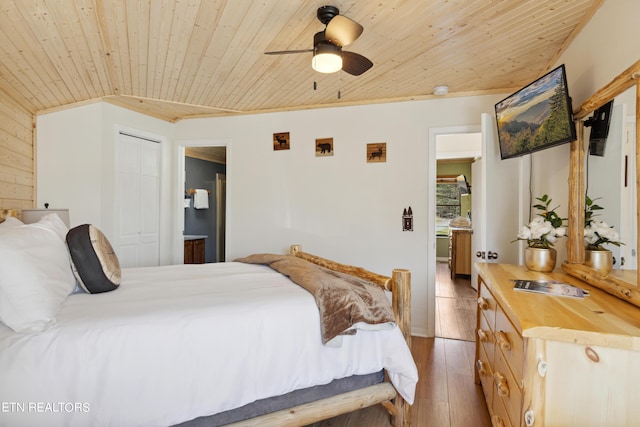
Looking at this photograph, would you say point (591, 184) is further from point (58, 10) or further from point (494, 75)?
point (58, 10)

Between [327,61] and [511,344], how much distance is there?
6.02 feet

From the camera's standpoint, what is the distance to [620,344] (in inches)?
40.7

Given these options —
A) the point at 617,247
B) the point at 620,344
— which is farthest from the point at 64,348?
the point at 617,247

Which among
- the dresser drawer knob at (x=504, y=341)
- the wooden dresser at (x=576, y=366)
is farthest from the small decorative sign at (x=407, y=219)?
the wooden dresser at (x=576, y=366)

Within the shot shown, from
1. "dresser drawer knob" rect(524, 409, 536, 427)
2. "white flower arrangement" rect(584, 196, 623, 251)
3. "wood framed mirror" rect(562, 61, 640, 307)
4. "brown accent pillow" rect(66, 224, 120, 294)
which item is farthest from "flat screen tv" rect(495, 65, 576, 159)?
"brown accent pillow" rect(66, 224, 120, 294)

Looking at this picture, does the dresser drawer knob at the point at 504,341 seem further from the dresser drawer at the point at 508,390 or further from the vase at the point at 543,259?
the vase at the point at 543,259

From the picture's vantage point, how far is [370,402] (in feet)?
5.81

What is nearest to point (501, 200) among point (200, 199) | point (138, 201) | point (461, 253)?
point (461, 253)

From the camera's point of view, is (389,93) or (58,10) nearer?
(58,10)

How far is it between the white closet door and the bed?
2020 mm

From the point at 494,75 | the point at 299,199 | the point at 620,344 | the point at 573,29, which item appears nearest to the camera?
the point at 620,344

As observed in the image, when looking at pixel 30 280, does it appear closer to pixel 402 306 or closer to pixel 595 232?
pixel 402 306

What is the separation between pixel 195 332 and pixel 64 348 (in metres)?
0.47

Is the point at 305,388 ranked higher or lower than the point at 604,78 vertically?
lower
